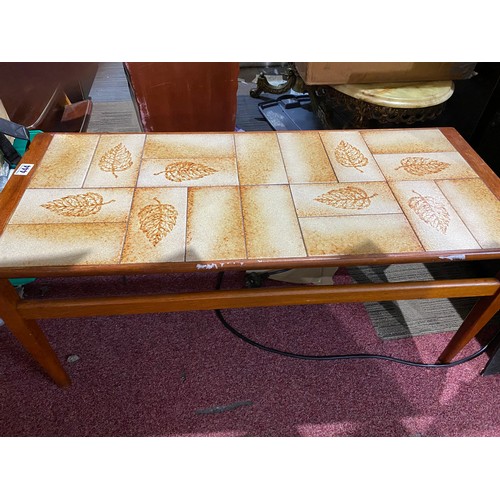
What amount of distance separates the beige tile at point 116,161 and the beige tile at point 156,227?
88 mm

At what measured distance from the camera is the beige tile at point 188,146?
118cm

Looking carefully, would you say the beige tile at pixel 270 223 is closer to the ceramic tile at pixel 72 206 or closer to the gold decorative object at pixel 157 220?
the gold decorative object at pixel 157 220

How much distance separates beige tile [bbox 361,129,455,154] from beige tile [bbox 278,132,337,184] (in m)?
0.18

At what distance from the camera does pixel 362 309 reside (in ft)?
4.84

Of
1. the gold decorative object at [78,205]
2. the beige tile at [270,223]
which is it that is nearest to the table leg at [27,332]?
the gold decorative object at [78,205]

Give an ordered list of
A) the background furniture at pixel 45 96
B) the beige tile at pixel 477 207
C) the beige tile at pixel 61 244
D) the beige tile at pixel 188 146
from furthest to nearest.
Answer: the background furniture at pixel 45 96 < the beige tile at pixel 188 146 < the beige tile at pixel 477 207 < the beige tile at pixel 61 244

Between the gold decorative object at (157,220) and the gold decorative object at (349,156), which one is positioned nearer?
the gold decorative object at (157,220)

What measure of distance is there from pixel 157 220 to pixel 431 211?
2.42ft

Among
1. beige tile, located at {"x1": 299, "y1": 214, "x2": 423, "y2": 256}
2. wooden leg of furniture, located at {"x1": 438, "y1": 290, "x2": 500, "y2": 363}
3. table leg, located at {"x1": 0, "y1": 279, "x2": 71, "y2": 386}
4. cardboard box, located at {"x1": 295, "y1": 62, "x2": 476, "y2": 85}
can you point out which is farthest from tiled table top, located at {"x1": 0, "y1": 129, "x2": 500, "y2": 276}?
cardboard box, located at {"x1": 295, "y1": 62, "x2": 476, "y2": 85}

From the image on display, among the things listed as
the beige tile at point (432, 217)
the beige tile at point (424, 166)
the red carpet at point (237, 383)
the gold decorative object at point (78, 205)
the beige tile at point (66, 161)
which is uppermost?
the beige tile at point (66, 161)

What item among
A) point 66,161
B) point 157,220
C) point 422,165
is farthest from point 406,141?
point 66,161

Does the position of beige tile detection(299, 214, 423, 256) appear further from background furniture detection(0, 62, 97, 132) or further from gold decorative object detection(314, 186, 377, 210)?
background furniture detection(0, 62, 97, 132)

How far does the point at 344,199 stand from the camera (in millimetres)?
1043

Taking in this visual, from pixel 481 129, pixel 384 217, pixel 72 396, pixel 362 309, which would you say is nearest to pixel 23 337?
pixel 72 396
